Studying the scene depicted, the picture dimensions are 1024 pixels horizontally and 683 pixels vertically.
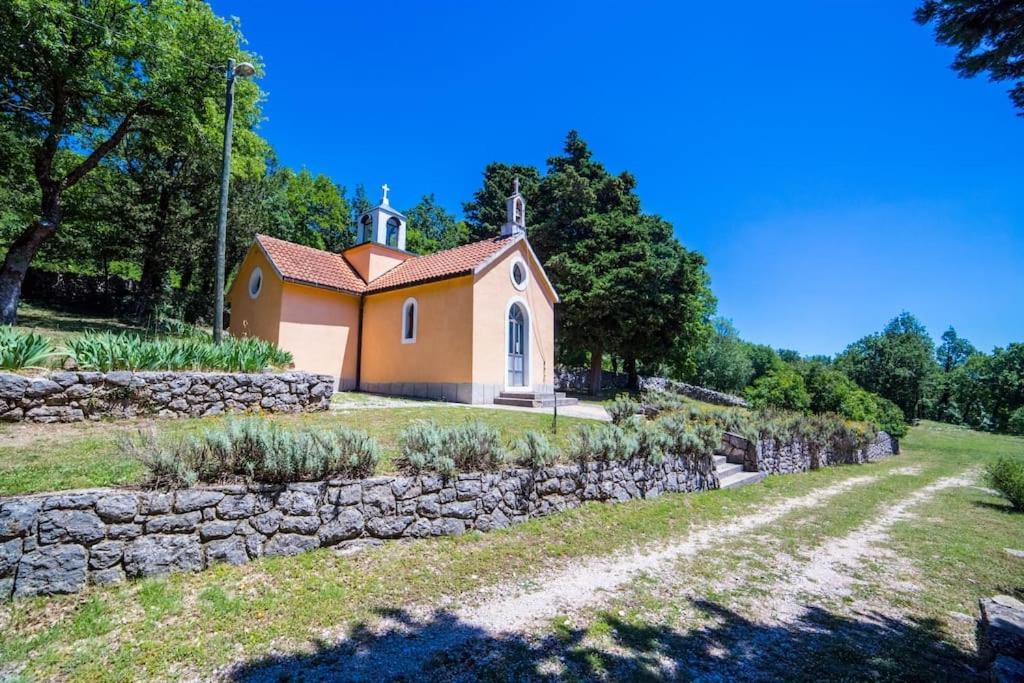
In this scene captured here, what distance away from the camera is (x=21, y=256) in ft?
45.9

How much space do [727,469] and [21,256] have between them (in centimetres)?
2271

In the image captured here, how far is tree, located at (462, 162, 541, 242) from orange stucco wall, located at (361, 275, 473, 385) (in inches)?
710

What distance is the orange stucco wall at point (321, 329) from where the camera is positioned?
14.9 metres

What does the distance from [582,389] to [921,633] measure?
86.0 ft

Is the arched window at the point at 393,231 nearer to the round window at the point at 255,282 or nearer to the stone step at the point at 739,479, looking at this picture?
the round window at the point at 255,282

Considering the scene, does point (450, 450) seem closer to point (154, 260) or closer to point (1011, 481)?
point (1011, 481)

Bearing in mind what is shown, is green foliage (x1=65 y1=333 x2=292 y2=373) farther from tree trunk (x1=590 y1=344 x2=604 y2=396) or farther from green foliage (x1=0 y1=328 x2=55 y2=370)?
tree trunk (x1=590 y1=344 x2=604 y2=396)

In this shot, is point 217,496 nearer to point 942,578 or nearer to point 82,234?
point 942,578

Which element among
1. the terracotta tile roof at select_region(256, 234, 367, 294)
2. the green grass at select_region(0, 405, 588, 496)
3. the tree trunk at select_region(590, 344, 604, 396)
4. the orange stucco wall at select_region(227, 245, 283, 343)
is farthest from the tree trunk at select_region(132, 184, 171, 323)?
the tree trunk at select_region(590, 344, 604, 396)

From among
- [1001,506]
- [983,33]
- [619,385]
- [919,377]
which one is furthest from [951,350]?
[983,33]

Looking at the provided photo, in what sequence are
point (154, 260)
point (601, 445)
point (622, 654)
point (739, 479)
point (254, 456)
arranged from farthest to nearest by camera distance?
point (154, 260) < point (739, 479) < point (601, 445) < point (254, 456) < point (622, 654)

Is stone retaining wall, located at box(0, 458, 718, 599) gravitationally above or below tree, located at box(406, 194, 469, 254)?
below

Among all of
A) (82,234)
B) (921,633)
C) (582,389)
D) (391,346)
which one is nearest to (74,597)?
(921,633)

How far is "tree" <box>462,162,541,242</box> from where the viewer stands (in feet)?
110
